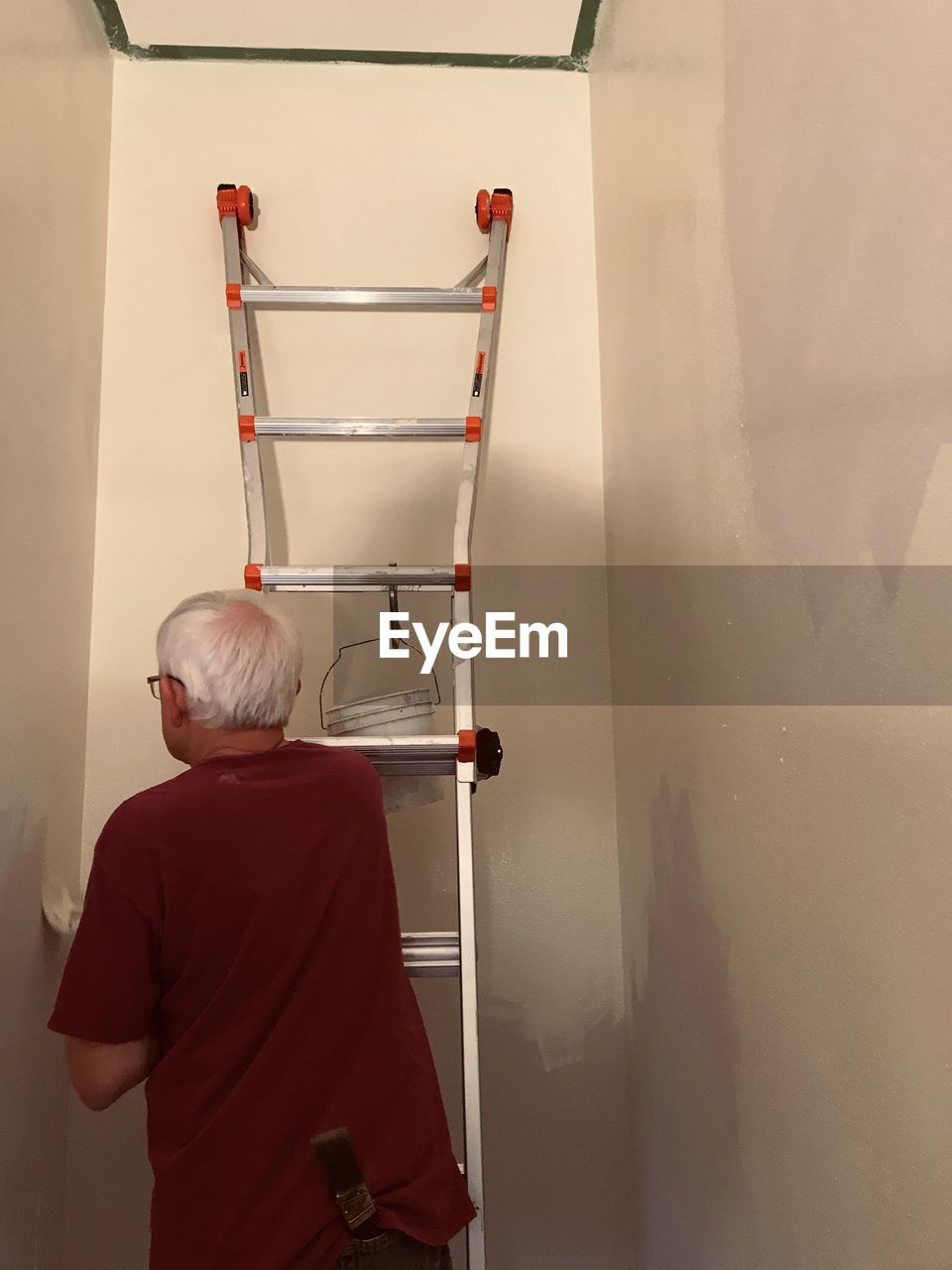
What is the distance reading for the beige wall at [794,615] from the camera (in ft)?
3.06

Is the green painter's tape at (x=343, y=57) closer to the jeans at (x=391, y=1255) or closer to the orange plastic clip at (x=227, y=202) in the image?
the orange plastic clip at (x=227, y=202)

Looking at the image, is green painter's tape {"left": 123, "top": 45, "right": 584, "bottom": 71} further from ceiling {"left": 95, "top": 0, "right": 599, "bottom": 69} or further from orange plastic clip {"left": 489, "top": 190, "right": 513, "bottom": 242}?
orange plastic clip {"left": 489, "top": 190, "right": 513, "bottom": 242}

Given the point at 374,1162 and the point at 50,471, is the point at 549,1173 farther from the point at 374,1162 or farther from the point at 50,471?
the point at 50,471

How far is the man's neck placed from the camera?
1238 mm

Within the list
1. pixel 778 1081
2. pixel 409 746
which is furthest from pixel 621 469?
pixel 778 1081

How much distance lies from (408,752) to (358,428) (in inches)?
25.5

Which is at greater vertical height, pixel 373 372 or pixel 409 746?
pixel 373 372

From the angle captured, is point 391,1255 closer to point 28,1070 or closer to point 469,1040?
point 469,1040

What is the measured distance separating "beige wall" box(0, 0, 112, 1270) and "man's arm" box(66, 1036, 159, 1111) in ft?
1.52

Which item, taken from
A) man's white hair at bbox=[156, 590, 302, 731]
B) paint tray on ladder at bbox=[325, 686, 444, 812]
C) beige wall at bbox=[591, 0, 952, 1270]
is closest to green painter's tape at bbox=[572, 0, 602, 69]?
beige wall at bbox=[591, 0, 952, 1270]

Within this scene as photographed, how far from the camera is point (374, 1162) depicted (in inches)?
44.2

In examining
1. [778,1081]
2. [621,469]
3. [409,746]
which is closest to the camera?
[778,1081]

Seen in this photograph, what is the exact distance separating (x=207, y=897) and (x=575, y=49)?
2.05 meters
